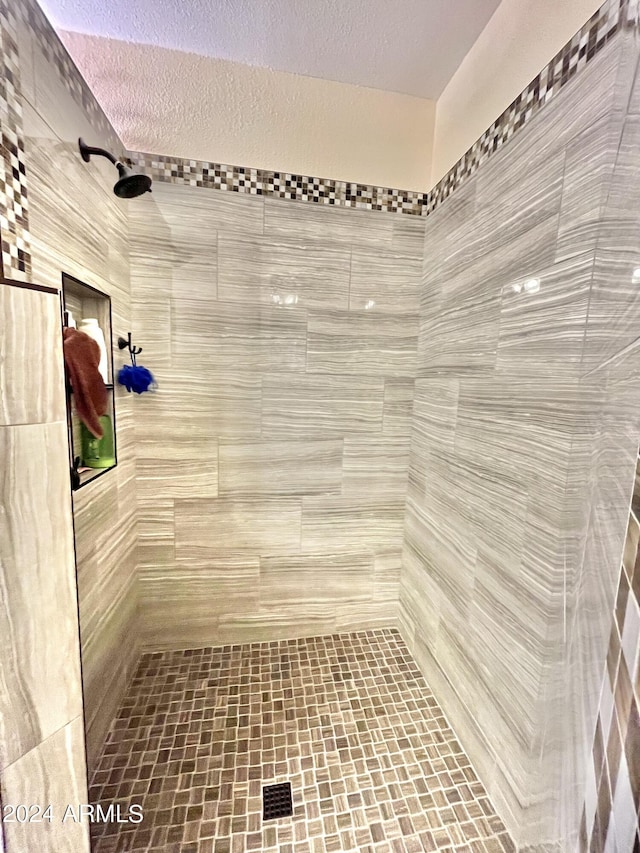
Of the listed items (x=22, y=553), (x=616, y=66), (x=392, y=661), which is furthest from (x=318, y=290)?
(x=392, y=661)

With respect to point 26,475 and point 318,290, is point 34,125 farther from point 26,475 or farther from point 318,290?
point 318,290

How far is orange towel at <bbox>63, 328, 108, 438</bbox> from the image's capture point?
93cm

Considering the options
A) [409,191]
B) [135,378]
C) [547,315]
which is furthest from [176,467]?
[409,191]

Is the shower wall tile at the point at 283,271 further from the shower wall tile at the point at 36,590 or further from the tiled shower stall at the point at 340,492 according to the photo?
the shower wall tile at the point at 36,590

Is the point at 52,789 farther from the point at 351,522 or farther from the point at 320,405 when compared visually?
the point at 320,405

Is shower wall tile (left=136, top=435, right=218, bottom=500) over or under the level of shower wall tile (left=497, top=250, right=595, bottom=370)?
under

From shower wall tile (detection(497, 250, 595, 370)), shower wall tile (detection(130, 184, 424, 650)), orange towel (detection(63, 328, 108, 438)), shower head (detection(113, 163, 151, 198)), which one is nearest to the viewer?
shower wall tile (detection(497, 250, 595, 370))

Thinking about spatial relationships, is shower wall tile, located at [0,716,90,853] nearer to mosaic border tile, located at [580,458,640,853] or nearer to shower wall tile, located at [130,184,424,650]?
shower wall tile, located at [130,184,424,650]

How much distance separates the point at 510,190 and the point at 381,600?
187 centimetres

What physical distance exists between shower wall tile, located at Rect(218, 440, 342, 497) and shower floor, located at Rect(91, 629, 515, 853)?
0.81m

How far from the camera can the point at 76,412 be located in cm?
103

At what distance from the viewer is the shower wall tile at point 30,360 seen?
0.64 meters

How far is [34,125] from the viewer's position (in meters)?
0.82

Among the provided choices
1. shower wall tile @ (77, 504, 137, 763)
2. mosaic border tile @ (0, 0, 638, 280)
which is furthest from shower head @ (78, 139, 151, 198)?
shower wall tile @ (77, 504, 137, 763)
